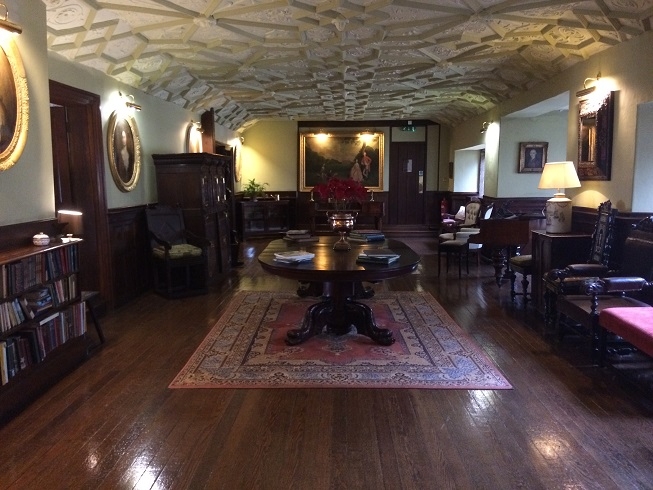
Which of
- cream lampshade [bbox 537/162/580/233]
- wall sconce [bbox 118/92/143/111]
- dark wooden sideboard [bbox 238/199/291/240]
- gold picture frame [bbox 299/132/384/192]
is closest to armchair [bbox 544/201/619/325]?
cream lampshade [bbox 537/162/580/233]

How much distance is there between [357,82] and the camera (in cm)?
811

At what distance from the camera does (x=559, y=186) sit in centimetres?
521

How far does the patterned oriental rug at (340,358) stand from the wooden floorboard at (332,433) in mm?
141

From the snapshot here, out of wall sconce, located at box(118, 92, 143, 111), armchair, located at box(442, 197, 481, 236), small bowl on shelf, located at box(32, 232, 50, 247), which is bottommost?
armchair, located at box(442, 197, 481, 236)

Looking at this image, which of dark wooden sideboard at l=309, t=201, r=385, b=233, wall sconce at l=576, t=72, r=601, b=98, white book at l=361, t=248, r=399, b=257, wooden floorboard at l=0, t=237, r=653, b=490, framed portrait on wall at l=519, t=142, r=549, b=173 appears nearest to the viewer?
wooden floorboard at l=0, t=237, r=653, b=490

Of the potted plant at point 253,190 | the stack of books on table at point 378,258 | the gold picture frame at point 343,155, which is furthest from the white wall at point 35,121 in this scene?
the gold picture frame at point 343,155

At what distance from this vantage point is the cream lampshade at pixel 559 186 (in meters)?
5.23

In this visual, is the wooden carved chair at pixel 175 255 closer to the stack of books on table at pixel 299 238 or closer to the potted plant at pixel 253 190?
the stack of books on table at pixel 299 238

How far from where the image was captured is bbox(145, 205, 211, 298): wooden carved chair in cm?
624

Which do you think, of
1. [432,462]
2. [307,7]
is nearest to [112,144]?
[307,7]

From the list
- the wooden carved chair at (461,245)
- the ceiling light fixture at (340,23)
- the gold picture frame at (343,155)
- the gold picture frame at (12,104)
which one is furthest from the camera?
the gold picture frame at (343,155)

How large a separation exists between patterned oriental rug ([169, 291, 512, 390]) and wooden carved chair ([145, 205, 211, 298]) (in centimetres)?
125

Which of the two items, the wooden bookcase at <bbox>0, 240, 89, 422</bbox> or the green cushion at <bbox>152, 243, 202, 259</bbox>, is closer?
the wooden bookcase at <bbox>0, 240, 89, 422</bbox>

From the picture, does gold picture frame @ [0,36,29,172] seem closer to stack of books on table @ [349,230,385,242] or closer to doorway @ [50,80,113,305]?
doorway @ [50,80,113,305]
